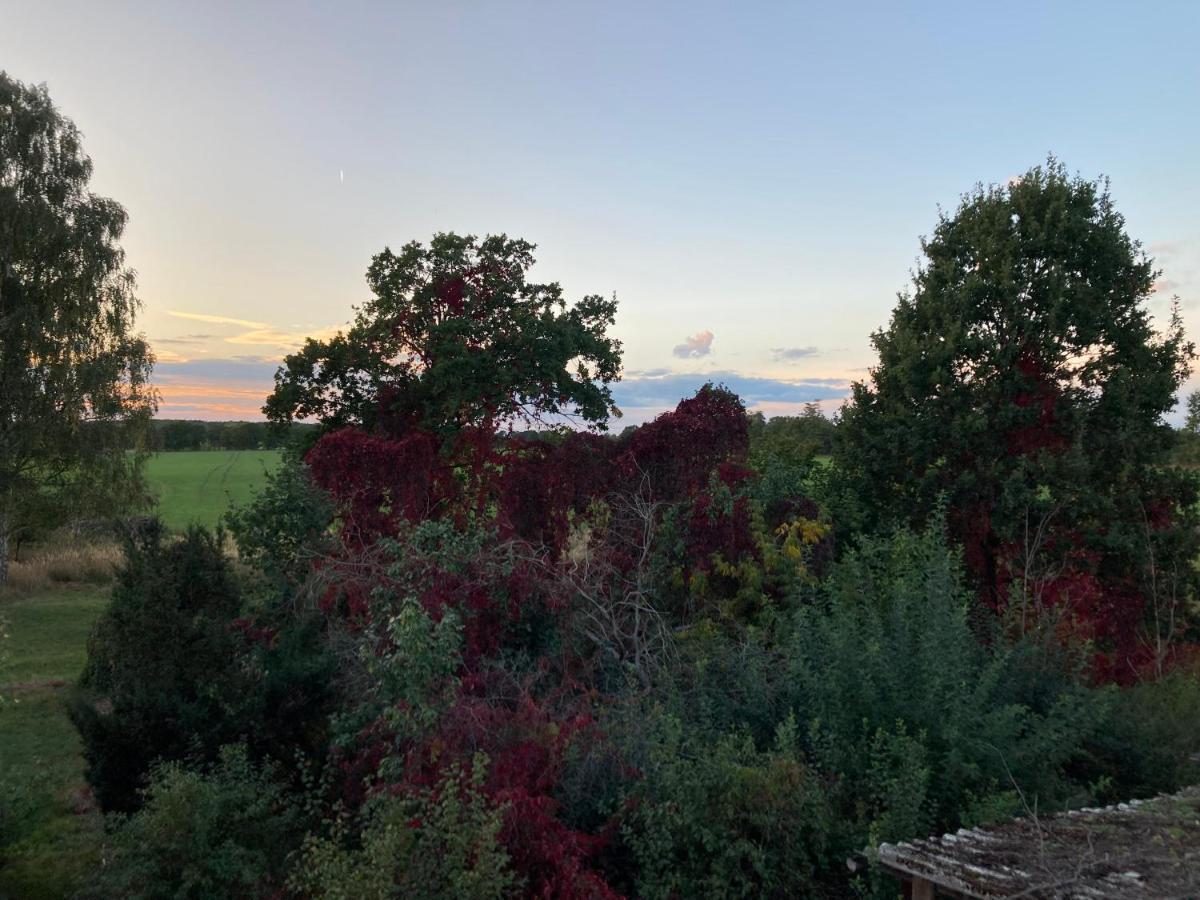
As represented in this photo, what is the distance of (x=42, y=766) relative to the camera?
9.18 meters

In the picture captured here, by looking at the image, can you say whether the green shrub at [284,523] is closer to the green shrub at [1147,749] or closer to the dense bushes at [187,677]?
the dense bushes at [187,677]

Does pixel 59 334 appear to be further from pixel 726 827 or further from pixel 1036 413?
pixel 1036 413

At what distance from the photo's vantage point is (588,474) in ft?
32.6

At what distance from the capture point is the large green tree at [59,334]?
58.1 ft

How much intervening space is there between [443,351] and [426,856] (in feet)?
25.6

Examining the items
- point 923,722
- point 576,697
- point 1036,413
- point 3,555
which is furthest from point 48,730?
point 1036,413

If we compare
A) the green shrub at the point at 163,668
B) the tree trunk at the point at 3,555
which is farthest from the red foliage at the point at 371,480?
the tree trunk at the point at 3,555

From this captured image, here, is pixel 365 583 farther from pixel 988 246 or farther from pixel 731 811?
pixel 988 246

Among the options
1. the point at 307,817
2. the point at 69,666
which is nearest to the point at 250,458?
the point at 307,817

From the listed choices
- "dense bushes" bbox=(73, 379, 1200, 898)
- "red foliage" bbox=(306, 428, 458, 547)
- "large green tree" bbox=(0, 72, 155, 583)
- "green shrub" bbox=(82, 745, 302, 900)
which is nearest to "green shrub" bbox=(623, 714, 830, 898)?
"dense bushes" bbox=(73, 379, 1200, 898)

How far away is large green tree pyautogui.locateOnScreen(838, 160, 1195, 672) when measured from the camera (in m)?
10.9

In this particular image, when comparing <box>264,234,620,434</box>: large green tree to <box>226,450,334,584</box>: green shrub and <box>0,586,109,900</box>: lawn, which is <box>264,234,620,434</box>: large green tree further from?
<box>0,586,109,900</box>: lawn

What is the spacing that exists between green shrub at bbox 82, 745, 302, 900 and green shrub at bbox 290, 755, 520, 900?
21.6 inches

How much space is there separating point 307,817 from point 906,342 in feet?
31.9
